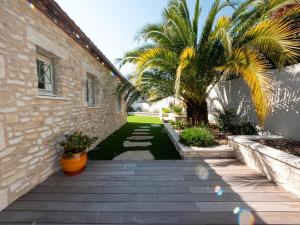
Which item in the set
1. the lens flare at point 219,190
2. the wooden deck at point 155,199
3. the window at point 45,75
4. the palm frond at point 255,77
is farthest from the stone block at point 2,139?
the palm frond at point 255,77

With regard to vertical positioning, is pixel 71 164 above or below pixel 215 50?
Result: below

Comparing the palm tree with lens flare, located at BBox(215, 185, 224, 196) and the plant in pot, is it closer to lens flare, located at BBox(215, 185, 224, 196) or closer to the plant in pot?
lens flare, located at BBox(215, 185, 224, 196)

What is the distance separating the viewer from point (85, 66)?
5.38 metres

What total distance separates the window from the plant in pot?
1.23m

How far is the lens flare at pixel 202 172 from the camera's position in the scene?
3386 mm

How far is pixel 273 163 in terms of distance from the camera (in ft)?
10.1

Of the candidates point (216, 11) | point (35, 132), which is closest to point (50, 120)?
point (35, 132)

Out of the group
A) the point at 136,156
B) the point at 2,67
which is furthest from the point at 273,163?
the point at 2,67

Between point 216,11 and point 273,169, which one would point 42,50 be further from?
point 273,169

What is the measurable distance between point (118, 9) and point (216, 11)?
11.7ft

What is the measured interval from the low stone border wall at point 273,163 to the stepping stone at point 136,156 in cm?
231

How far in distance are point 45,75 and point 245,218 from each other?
4.51m

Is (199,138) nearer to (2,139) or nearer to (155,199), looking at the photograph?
(155,199)

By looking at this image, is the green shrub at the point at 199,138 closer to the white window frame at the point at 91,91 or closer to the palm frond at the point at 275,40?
the palm frond at the point at 275,40
